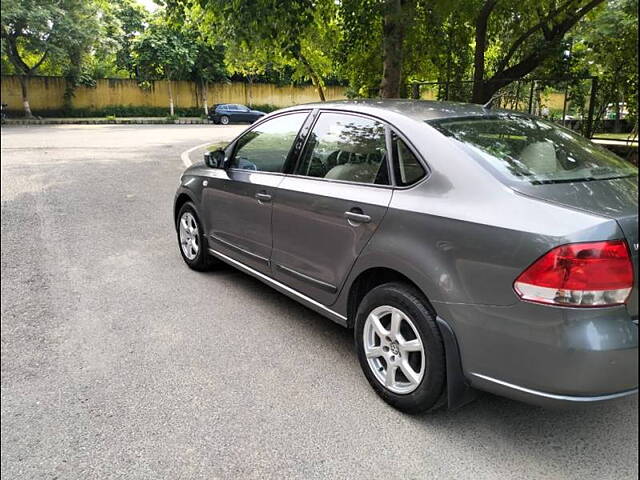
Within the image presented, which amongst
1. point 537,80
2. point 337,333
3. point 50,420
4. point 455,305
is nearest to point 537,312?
point 455,305

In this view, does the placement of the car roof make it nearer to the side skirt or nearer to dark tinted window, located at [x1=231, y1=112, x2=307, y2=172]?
dark tinted window, located at [x1=231, y1=112, x2=307, y2=172]

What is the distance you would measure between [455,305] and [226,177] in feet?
8.52

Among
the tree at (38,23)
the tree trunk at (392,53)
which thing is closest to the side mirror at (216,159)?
the tree at (38,23)

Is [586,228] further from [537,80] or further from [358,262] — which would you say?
[537,80]

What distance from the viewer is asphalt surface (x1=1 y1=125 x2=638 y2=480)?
2.16 metres

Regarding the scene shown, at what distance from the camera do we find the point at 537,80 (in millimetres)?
9117

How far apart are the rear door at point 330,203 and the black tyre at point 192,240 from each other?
133 centimetres

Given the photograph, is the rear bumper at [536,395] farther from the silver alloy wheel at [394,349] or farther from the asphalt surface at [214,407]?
the silver alloy wheel at [394,349]

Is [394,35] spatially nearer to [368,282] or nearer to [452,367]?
[368,282]

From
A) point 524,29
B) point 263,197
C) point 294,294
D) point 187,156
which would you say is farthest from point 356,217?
point 187,156

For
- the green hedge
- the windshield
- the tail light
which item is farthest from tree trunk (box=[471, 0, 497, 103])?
the green hedge

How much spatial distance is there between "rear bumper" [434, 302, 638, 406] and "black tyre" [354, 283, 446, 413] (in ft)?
0.73

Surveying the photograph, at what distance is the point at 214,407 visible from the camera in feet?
9.16

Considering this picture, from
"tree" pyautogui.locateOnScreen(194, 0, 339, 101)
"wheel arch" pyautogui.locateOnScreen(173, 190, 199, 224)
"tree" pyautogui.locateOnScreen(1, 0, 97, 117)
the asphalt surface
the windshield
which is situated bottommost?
the asphalt surface
